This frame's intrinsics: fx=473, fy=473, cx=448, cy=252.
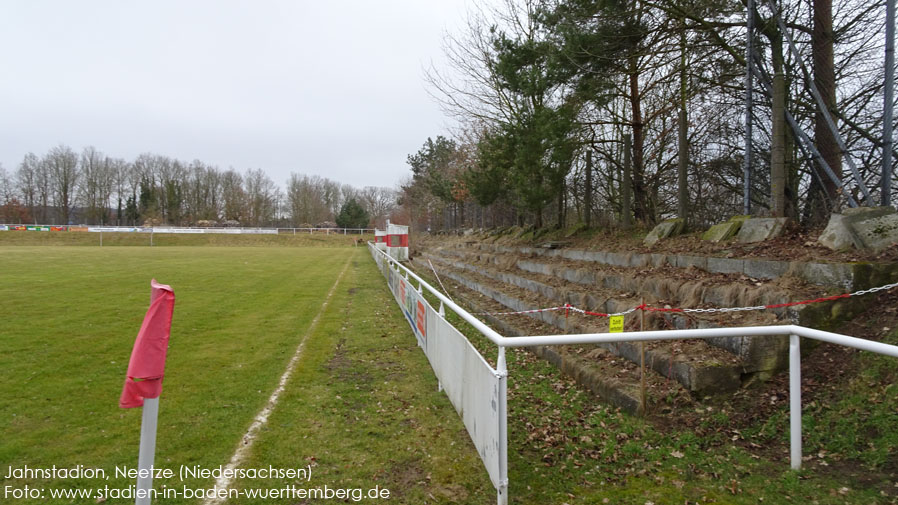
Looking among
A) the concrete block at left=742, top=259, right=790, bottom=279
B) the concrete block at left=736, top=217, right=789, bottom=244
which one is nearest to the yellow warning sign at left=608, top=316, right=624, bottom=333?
the concrete block at left=742, top=259, right=790, bottom=279

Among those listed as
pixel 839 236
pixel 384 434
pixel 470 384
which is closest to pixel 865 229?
pixel 839 236

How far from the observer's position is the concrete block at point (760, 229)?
21.4 ft

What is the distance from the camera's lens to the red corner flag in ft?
7.47

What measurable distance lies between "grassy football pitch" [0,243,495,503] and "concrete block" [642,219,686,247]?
16.4 feet

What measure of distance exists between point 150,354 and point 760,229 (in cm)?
736

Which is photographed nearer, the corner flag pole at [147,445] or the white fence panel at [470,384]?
the corner flag pole at [147,445]

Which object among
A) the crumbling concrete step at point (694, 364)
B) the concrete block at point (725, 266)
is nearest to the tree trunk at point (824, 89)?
the concrete block at point (725, 266)

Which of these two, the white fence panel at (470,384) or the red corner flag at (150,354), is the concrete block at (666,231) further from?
the red corner flag at (150,354)

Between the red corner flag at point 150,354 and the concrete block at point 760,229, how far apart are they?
23.4 ft

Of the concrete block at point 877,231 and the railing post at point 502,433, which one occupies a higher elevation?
the concrete block at point 877,231

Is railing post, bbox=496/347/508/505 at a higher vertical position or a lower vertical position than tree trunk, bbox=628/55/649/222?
lower

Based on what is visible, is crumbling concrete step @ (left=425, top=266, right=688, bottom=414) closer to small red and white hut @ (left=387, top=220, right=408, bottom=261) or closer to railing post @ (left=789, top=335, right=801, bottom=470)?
railing post @ (left=789, top=335, right=801, bottom=470)

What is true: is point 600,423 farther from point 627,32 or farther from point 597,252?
point 627,32

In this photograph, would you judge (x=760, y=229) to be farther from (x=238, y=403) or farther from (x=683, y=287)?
(x=238, y=403)
